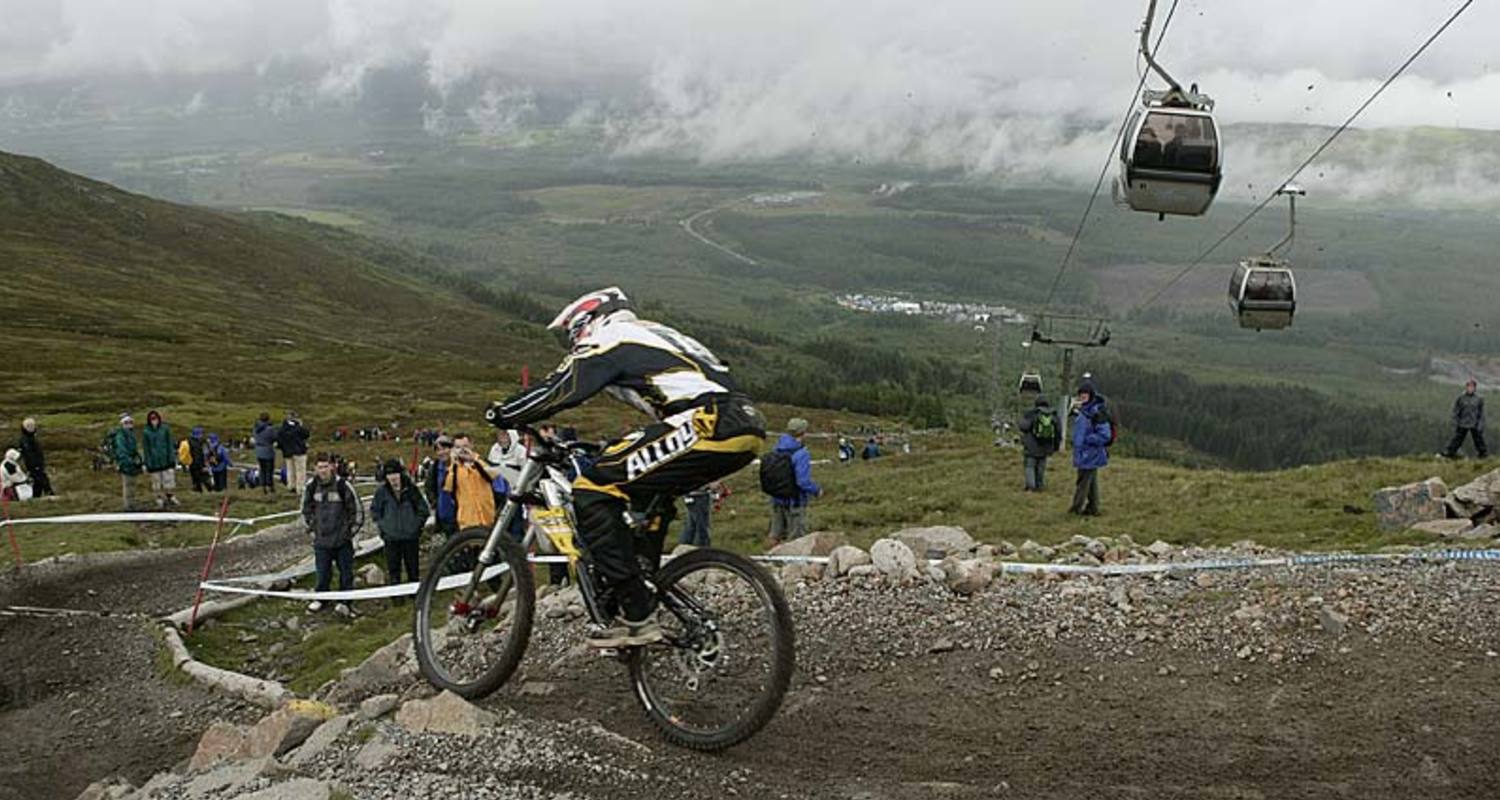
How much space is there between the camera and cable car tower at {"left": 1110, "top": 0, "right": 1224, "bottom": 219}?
18547mm

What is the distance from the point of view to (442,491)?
1994cm

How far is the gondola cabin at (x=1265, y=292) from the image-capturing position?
2850cm

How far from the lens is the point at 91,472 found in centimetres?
5006

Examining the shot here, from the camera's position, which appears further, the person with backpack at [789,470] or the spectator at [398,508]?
the spectator at [398,508]

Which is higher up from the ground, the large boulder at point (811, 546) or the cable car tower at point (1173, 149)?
the cable car tower at point (1173, 149)

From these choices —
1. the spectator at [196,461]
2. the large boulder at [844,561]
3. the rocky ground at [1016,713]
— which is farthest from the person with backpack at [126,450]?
the large boulder at [844,561]

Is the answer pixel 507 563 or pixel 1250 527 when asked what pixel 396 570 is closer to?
pixel 507 563

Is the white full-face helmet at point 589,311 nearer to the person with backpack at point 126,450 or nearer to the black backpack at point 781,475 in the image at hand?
the black backpack at point 781,475

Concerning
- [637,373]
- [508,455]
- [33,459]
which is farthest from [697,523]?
[33,459]

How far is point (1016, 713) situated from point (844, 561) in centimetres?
355

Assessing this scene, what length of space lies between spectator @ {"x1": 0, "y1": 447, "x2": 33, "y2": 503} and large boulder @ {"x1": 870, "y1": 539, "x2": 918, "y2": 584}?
2851 cm

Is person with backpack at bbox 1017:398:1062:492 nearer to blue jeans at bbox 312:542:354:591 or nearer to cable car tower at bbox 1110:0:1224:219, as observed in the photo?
cable car tower at bbox 1110:0:1224:219

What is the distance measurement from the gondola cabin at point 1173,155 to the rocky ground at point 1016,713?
9.51m

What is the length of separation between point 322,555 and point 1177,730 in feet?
49.0
